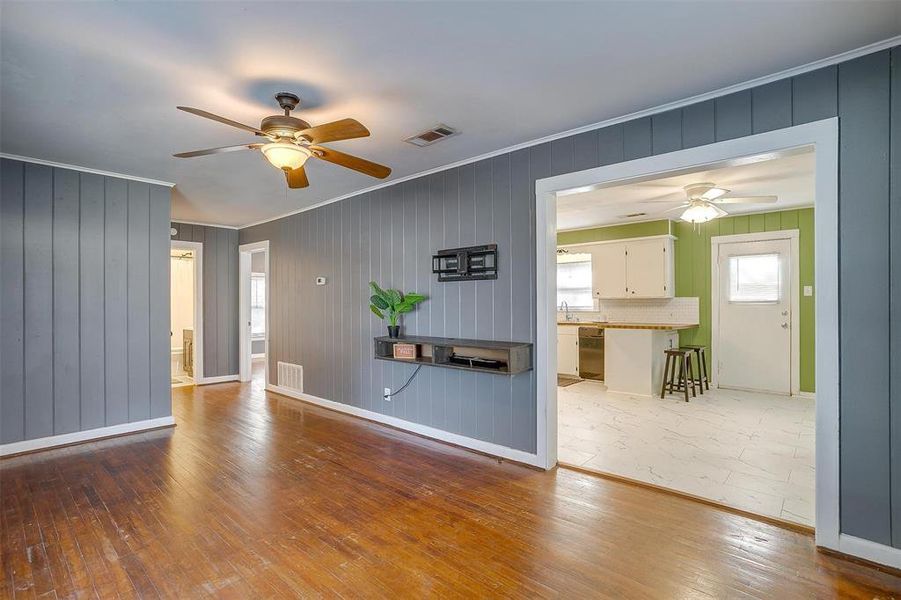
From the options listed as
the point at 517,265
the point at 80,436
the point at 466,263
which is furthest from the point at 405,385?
the point at 80,436

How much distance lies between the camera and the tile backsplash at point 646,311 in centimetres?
659

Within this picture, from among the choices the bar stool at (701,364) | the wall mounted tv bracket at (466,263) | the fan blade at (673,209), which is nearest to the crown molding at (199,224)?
the wall mounted tv bracket at (466,263)

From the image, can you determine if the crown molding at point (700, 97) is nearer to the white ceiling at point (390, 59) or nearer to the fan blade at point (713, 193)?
the white ceiling at point (390, 59)

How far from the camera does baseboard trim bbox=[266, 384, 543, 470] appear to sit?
11.7 feet

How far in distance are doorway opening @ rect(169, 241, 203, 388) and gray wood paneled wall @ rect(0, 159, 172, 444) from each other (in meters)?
1.76

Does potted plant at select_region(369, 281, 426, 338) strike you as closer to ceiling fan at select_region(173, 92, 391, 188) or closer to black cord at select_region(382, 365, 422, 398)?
black cord at select_region(382, 365, 422, 398)

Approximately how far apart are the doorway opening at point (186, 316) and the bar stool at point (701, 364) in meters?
7.26

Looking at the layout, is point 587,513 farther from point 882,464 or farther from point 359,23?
point 359,23

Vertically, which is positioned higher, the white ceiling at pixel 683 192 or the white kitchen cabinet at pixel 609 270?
the white ceiling at pixel 683 192

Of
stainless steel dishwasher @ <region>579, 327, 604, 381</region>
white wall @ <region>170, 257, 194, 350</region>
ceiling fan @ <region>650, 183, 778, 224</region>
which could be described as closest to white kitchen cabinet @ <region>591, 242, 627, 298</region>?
stainless steel dishwasher @ <region>579, 327, 604, 381</region>

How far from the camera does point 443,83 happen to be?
2.55 m

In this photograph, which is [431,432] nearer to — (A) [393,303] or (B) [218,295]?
(A) [393,303]

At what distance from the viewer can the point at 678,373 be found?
6297 millimetres

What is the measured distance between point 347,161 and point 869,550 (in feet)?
11.8
